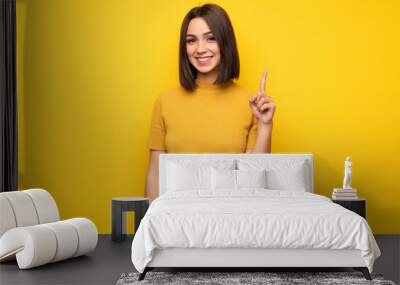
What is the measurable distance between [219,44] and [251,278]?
290cm

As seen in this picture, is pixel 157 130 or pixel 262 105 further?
pixel 157 130

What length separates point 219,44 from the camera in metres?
6.91

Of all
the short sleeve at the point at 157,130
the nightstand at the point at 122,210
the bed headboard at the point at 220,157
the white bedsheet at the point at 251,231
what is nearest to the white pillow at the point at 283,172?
the bed headboard at the point at 220,157

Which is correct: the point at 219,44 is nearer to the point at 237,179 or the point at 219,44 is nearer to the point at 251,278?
the point at 237,179

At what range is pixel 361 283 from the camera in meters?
4.65

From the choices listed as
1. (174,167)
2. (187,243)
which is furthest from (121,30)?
(187,243)

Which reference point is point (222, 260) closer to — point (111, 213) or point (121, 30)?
point (111, 213)

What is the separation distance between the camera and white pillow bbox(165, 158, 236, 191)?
6348 mm

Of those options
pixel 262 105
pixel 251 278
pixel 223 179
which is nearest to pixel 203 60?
pixel 262 105

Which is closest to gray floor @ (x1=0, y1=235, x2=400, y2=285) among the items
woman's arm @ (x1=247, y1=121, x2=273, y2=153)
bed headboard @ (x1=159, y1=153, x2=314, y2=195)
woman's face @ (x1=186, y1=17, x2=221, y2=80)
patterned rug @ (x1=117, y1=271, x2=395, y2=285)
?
patterned rug @ (x1=117, y1=271, x2=395, y2=285)

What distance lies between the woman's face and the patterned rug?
104 inches

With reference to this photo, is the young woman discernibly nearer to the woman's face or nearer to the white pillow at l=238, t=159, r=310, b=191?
the woman's face

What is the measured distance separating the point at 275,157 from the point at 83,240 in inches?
84.4

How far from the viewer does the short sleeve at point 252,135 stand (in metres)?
6.93
